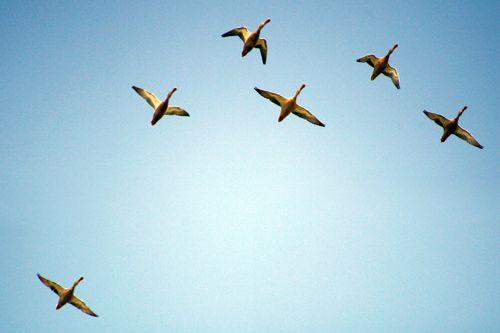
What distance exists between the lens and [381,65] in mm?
26812

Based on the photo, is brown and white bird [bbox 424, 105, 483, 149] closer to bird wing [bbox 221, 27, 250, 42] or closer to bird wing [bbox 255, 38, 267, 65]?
bird wing [bbox 255, 38, 267, 65]

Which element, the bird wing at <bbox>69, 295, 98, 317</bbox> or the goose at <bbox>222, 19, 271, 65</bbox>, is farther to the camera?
the bird wing at <bbox>69, 295, 98, 317</bbox>

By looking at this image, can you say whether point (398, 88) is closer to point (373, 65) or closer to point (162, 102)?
point (373, 65)

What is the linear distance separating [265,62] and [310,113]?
6131 mm

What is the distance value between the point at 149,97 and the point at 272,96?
7451 mm

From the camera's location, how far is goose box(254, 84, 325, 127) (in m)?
24.1

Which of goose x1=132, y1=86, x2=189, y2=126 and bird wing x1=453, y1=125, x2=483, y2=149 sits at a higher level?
bird wing x1=453, y1=125, x2=483, y2=149

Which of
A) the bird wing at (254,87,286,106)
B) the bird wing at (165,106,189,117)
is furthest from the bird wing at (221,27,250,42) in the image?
the bird wing at (165,106,189,117)

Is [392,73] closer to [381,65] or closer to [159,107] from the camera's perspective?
[381,65]

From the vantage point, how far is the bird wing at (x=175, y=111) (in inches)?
985

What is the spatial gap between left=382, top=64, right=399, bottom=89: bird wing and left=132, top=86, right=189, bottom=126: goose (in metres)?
13.5

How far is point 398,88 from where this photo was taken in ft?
Result: 91.0

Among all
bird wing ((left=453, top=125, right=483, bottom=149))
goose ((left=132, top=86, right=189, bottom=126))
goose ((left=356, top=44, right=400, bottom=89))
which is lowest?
goose ((left=132, top=86, right=189, bottom=126))

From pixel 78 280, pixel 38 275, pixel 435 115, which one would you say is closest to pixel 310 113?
pixel 435 115
